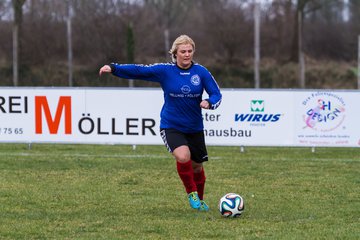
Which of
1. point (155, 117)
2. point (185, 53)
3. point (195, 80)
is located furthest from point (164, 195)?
point (155, 117)

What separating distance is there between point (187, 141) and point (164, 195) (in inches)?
61.0

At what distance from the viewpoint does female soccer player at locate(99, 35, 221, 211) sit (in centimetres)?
847

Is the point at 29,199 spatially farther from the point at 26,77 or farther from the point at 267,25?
the point at 267,25

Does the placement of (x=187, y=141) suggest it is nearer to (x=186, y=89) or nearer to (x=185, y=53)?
(x=186, y=89)

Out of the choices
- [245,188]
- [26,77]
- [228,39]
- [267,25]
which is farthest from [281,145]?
[267,25]

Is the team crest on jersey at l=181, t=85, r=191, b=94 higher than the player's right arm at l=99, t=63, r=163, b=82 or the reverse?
the reverse

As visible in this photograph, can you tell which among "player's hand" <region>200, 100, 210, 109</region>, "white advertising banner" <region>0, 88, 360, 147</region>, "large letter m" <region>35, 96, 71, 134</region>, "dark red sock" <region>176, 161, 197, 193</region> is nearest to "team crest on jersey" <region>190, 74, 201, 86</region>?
"player's hand" <region>200, 100, 210, 109</region>

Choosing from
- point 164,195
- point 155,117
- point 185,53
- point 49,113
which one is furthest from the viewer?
point 49,113

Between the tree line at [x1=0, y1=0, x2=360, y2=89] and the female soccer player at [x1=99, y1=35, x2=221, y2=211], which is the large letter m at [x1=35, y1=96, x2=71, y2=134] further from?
the tree line at [x1=0, y1=0, x2=360, y2=89]

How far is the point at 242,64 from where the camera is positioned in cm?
4138

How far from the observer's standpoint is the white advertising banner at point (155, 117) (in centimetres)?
1573

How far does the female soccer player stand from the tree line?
81.1 ft

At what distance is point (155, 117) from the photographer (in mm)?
15945

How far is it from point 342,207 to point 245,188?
2.00 meters
